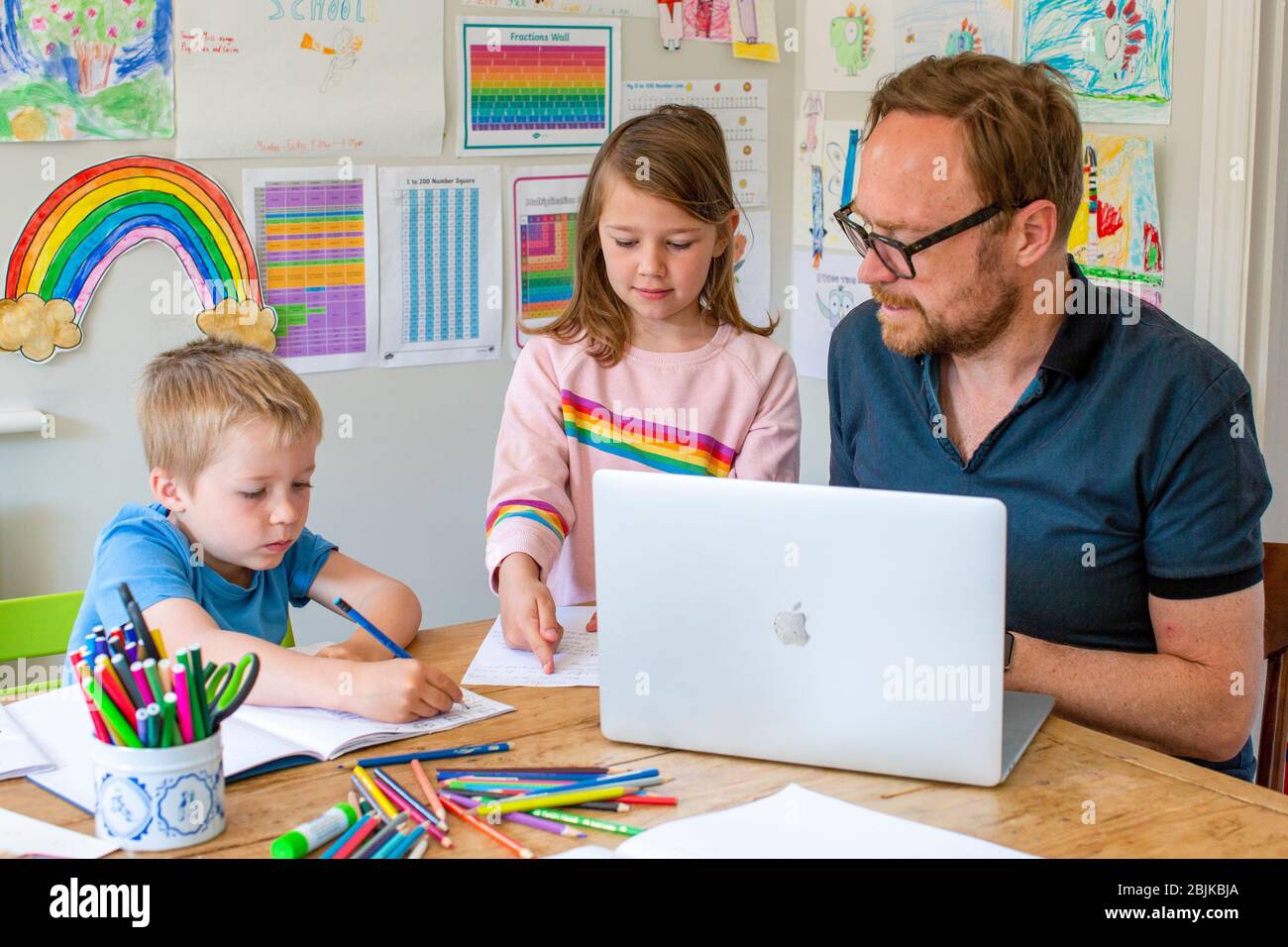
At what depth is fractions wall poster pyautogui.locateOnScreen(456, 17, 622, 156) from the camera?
2881mm

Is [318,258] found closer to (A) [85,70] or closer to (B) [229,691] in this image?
(A) [85,70]

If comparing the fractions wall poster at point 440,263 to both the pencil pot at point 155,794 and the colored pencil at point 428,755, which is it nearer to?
the colored pencil at point 428,755

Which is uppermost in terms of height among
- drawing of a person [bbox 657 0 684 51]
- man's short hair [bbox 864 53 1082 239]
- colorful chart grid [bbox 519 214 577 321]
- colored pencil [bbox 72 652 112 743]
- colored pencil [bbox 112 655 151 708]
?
drawing of a person [bbox 657 0 684 51]

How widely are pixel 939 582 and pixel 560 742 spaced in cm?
40

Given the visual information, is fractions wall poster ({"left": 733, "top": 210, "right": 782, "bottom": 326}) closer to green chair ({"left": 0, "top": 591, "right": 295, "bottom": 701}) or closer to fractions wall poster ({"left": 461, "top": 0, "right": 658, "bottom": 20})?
fractions wall poster ({"left": 461, "top": 0, "right": 658, "bottom": 20})

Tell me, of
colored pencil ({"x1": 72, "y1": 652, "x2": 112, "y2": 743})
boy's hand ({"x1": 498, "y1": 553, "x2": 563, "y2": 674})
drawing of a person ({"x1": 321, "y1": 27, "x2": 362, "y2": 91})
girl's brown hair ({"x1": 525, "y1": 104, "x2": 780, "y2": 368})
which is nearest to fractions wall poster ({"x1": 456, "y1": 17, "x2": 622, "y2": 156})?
drawing of a person ({"x1": 321, "y1": 27, "x2": 362, "y2": 91})

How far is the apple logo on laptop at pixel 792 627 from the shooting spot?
1.18 m

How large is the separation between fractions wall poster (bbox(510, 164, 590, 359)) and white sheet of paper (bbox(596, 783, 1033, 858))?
196cm

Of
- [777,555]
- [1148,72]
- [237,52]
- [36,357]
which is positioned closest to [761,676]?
[777,555]

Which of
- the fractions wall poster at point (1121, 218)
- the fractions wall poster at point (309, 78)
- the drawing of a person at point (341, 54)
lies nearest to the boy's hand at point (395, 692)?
the fractions wall poster at point (1121, 218)

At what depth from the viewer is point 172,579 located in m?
1.48

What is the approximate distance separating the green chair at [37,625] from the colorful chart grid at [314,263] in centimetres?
103

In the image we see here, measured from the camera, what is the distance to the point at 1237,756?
1.57m
